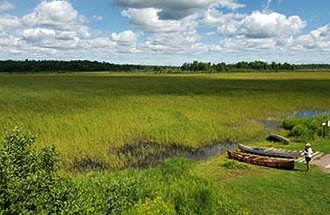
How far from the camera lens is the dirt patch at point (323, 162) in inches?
783

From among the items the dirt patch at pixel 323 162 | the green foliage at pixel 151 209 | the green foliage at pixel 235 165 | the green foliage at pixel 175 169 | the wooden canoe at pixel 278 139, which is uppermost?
the green foliage at pixel 151 209

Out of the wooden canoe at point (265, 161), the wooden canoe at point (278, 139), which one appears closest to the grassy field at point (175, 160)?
the wooden canoe at point (265, 161)

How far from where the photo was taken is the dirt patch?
19.9 metres

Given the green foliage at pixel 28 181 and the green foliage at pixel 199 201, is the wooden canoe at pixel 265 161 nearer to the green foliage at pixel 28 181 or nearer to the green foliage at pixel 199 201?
the green foliage at pixel 199 201

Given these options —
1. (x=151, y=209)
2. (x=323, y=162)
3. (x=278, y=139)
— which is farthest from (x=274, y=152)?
(x=151, y=209)

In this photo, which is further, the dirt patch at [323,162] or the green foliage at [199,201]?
the dirt patch at [323,162]

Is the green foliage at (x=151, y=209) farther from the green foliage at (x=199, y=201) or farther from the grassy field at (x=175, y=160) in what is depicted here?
the green foliage at (x=199, y=201)

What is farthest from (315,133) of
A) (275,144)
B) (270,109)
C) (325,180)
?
(270,109)

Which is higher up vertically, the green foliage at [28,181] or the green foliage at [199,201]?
the green foliage at [28,181]

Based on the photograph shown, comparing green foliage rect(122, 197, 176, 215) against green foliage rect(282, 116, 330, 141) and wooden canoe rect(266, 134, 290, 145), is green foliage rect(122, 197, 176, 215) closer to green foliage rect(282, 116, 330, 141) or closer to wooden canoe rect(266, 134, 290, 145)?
wooden canoe rect(266, 134, 290, 145)

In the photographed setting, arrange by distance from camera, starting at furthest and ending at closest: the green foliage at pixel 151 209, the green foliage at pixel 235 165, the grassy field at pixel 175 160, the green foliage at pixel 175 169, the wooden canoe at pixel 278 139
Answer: the wooden canoe at pixel 278 139
the green foliage at pixel 235 165
the green foliage at pixel 175 169
the grassy field at pixel 175 160
the green foliage at pixel 151 209

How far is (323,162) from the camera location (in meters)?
21.2

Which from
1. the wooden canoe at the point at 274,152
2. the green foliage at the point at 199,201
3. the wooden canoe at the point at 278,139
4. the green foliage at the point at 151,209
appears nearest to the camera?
the green foliage at the point at 151,209

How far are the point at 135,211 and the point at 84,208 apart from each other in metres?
1.70
